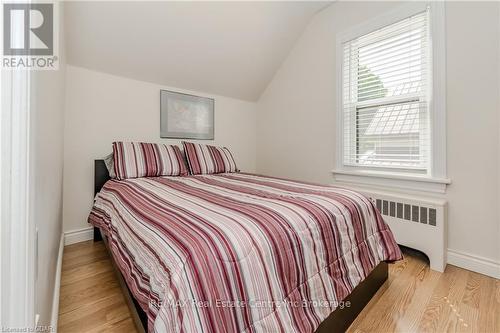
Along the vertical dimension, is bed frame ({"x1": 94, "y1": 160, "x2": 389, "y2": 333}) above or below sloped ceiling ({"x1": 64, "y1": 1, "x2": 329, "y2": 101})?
below

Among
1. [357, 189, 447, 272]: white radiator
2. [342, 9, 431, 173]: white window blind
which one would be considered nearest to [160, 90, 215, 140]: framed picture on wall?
[342, 9, 431, 173]: white window blind

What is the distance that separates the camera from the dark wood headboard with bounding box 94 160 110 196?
218 cm

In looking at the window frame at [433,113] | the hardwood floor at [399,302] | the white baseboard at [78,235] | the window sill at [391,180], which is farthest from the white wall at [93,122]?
the window frame at [433,113]

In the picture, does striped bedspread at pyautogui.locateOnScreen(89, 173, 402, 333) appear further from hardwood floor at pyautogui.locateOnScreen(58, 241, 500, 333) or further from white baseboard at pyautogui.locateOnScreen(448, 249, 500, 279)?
white baseboard at pyautogui.locateOnScreen(448, 249, 500, 279)

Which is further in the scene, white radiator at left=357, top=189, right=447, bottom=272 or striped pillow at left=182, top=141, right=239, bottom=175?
striped pillow at left=182, top=141, right=239, bottom=175

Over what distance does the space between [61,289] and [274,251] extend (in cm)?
148

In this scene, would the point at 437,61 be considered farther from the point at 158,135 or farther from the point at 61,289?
the point at 61,289

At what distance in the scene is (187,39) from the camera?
2.35 m

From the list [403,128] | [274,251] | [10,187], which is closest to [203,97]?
[403,128]

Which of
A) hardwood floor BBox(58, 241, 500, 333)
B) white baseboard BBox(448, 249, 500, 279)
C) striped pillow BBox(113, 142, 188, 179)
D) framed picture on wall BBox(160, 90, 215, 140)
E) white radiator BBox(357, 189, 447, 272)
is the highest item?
framed picture on wall BBox(160, 90, 215, 140)

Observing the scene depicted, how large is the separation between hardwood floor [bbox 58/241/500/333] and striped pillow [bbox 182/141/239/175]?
1157 mm

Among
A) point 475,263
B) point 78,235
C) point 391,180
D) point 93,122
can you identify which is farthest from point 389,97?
point 78,235

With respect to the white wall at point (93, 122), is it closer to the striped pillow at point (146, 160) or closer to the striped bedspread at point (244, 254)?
the striped pillow at point (146, 160)

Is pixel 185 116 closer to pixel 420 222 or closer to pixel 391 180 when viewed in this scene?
pixel 391 180
